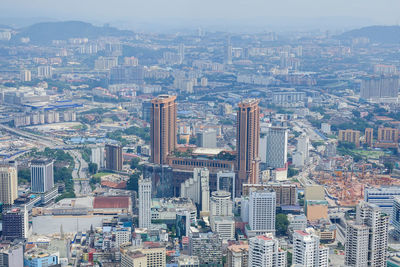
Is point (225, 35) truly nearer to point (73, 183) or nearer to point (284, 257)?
point (73, 183)

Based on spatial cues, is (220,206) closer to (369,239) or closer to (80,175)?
(369,239)

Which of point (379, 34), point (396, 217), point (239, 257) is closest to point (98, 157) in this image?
point (396, 217)

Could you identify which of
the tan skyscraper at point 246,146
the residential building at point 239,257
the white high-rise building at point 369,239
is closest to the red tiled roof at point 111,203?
the tan skyscraper at point 246,146

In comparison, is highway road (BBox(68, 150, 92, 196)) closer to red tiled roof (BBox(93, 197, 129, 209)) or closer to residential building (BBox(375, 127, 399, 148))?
red tiled roof (BBox(93, 197, 129, 209))

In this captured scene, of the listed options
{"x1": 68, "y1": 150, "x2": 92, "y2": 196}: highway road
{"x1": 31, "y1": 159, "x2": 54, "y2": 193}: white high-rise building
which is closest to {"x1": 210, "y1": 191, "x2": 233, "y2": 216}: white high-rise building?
{"x1": 68, "y1": 150, "x2": 92, "y2": 196}: highway road

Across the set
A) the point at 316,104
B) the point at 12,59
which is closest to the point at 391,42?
the point at 316,104

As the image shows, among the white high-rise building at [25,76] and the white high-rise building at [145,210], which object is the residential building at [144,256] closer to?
the white high-rise building at [145,210]

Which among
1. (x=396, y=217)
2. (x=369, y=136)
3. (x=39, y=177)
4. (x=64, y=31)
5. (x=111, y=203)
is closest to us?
(x=396, y=217)
